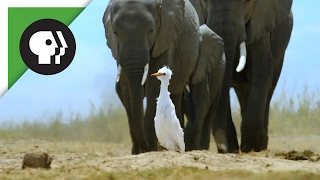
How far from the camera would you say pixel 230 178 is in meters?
12.5

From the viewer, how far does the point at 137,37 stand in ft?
53.0

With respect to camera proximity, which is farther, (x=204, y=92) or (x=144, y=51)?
(x=204, y=92)

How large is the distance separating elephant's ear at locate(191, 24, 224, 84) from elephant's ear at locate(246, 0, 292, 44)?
135cm

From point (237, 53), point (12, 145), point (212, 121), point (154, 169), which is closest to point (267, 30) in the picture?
point (237, 53)

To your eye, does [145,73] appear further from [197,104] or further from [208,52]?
[208,52]

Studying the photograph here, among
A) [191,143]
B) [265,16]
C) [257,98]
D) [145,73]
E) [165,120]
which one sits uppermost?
[265,16]

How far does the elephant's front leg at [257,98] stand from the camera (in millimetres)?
→ 19672

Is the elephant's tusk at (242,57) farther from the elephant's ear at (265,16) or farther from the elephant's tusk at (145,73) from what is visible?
the elephant's tusk at (145,73)

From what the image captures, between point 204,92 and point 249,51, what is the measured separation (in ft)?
7.09

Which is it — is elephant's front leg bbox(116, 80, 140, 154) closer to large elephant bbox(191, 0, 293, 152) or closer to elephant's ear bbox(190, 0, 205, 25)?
large elephant bbox(191, 0, 293, 152)

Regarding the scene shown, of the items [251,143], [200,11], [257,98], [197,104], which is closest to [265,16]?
[200,11]

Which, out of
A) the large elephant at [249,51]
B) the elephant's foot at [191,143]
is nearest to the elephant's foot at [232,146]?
the large elephant at [249,51]

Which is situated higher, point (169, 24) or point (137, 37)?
point (169, 24)

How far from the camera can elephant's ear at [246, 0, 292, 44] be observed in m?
19.9
